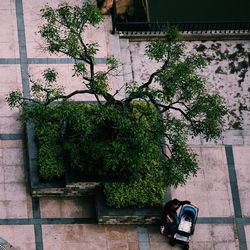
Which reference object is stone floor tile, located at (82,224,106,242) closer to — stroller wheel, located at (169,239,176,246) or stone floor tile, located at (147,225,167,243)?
stone floor tile, located at (147,225,167,243)

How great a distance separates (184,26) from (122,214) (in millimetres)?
6427

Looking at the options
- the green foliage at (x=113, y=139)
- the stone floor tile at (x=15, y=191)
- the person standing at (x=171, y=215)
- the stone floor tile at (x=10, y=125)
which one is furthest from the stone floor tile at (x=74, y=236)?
the stone floor tile at (x=10, y=125)

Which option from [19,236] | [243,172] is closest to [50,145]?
[19,236]

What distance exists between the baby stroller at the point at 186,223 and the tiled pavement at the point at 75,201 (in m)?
0.52

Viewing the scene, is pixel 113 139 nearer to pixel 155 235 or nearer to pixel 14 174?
pixel 155 235

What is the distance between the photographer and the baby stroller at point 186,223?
2267 cm

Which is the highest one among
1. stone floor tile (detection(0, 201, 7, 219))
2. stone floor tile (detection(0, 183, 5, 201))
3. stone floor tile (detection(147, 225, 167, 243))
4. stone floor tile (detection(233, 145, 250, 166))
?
stone floor tile (detection(233, 145, 250, 166))

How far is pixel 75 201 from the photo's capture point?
2338cm

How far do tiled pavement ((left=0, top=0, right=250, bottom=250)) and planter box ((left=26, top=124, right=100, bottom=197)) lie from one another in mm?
280

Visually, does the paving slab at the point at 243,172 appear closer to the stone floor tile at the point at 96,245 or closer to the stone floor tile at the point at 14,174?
the stone floor tile at the point at 96,245

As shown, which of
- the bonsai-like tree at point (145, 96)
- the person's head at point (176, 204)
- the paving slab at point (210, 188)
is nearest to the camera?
the bonsai-like tree at point (145, 96)

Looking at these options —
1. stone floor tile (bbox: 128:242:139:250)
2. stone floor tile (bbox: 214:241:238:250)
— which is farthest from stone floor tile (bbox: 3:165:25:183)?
stone floor tile (bbox: 214:241:238:250)

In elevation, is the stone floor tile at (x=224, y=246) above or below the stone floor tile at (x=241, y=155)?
below

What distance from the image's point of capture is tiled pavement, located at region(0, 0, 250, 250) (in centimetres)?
2291
